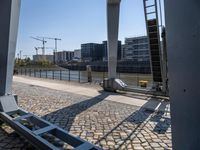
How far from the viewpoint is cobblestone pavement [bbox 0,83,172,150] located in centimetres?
376

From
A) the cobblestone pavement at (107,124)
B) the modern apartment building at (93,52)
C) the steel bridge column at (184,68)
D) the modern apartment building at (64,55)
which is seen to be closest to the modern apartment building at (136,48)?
the modern apartment building at (93,52)

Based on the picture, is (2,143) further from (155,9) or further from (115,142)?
(155,9)

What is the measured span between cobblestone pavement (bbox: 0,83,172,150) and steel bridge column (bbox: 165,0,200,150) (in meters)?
2.07

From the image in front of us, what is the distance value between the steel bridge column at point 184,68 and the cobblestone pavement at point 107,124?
207 centimetres

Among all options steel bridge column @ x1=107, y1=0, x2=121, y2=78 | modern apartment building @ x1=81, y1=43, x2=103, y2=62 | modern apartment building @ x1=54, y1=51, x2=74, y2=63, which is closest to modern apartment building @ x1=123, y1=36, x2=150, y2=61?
modern apartment building @ x1=81, y1=43, x2=103, y2=62

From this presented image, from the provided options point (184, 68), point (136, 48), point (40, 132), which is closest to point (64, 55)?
point (136, 48)

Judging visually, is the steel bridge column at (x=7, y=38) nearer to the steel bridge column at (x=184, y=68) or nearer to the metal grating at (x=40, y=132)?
the metal grating at (x=40, y=132)

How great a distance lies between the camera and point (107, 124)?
4.90 metres

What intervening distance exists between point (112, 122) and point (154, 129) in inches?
41.6

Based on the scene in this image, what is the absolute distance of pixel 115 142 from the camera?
3.82m

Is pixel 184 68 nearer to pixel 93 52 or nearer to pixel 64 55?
pixel 93 52

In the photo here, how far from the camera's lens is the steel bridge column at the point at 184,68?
1.51 m

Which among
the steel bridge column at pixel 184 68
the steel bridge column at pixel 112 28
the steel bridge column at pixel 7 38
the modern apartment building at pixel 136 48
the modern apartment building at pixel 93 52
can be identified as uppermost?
the modern apartment building at pixel 93 52

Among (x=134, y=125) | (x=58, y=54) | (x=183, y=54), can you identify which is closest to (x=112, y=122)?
(x=134, y=125)
